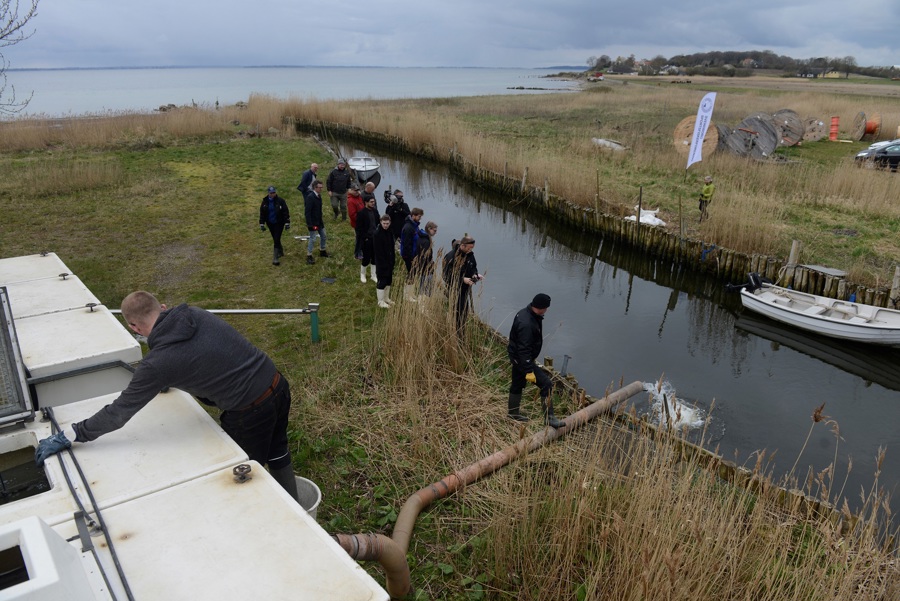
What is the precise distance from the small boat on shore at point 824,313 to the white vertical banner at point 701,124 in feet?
23.9

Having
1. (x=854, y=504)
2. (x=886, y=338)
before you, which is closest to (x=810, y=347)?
(x=886, y=338)

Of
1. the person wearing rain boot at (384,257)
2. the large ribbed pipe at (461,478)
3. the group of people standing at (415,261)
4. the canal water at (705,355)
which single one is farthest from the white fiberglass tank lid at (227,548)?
the person wearing rain boot at (384,257)

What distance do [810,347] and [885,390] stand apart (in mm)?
1317

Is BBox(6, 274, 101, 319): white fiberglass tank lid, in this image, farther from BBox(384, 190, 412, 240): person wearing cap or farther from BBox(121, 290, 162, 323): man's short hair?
BBox(384, 190, 412, 240): person wearing cap

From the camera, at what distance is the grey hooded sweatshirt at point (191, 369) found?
113 inches

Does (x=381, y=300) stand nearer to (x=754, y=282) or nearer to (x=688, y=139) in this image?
(x=754, y=282)

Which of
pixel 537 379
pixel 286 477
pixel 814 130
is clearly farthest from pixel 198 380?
pixel 814 130

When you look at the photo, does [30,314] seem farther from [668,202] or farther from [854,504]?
[668,202]

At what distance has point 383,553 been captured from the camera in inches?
125

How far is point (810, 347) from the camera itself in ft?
31.7

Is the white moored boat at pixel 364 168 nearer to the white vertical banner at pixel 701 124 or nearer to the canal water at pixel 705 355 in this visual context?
the canal water at pixel 705 355

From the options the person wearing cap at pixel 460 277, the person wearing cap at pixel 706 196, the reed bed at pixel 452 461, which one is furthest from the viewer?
the person wearing cap at pixel 706 196

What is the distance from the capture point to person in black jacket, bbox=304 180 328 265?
9.90 m

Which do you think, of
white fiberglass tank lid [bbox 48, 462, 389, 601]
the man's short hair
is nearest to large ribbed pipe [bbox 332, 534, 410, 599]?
white fiberglass tank lid [bbox 48, 462, 389, 601]
